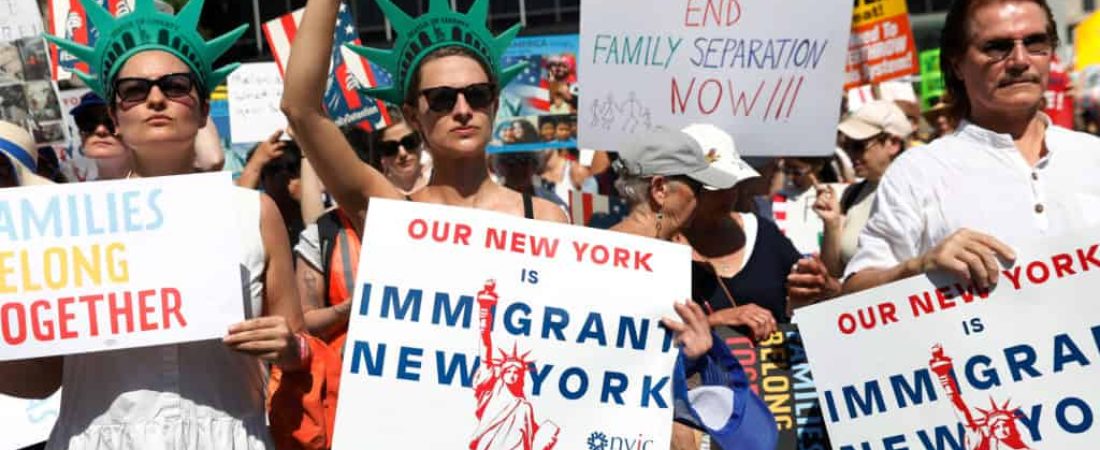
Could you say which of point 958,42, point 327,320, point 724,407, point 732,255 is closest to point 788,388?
point 732,255

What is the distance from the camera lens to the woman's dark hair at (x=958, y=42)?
4.10 metres

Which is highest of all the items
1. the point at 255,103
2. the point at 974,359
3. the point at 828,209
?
the point at 255,103

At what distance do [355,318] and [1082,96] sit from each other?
2562 millimetres

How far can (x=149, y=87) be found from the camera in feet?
12.4

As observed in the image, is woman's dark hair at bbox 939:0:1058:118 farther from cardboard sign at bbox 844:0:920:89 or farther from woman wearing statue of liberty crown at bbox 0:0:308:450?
cardboard sign at bbox 844:0:920:89

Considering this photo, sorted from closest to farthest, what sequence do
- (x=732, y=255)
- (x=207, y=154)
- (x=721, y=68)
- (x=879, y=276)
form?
(x=879, y=276) < (x=732, y=255) < (x=207, y=154) < (x=721, y=68)

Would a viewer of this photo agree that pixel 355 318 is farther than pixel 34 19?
No

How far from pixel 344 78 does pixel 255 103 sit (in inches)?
48.6

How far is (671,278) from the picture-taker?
3943mm

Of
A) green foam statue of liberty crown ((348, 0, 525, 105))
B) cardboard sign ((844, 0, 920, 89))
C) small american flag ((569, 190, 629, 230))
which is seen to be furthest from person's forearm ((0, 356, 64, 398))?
cardboard sign ((844, 0, 920, 89))

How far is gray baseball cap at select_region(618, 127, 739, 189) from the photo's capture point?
441 centimetres

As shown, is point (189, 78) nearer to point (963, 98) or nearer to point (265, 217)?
point (265, 217)

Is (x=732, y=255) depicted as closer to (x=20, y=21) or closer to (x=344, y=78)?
(x=20, y=21)

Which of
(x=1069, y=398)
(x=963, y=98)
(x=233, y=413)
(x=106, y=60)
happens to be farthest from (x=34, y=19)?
(x=1069, y=398)
